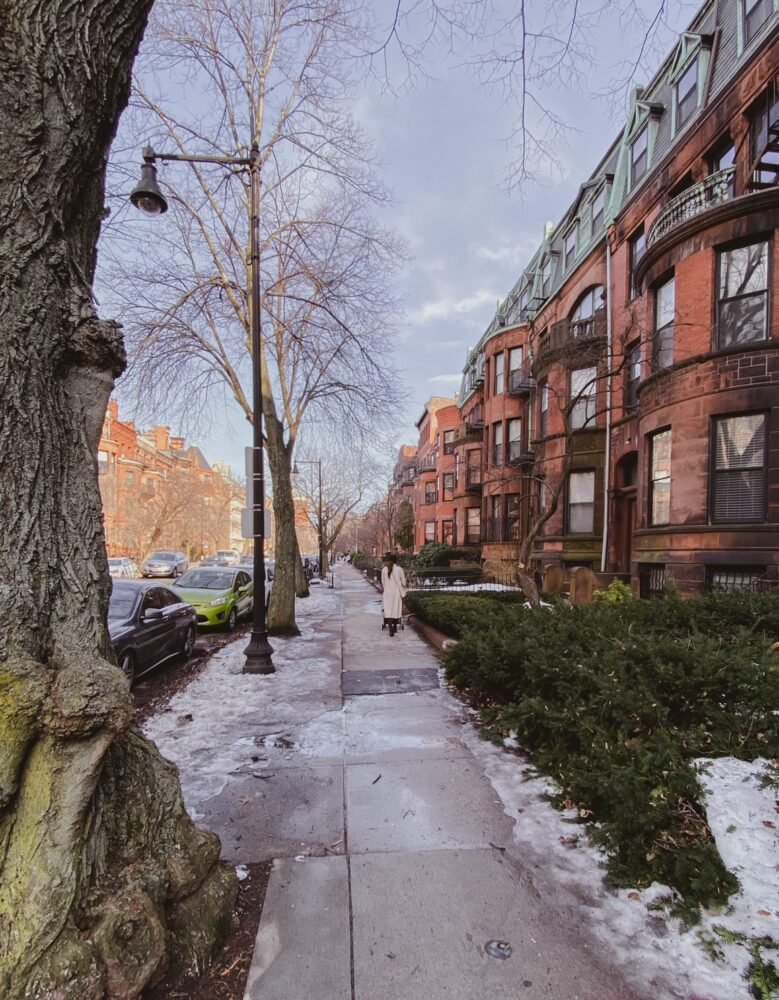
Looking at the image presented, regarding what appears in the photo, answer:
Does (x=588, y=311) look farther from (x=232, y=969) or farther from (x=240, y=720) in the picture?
(x=232, y=969)

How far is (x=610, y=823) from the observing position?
117 inches

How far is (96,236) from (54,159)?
42 centimetres

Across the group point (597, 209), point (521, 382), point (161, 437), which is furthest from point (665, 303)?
point (161, 437)

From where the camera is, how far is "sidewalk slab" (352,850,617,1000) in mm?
2135

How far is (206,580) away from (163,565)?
22562 millimetres

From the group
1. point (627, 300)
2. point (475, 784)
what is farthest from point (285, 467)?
point (627, 300)

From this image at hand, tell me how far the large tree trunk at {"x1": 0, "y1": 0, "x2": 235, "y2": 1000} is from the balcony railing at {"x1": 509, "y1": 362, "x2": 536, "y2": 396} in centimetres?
2177

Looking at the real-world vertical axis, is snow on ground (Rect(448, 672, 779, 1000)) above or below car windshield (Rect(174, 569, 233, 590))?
below

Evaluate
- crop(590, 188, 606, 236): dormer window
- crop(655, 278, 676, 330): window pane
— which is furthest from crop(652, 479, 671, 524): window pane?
crop(590, 188, 606, 236): dormer window

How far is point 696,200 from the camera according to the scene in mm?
12438

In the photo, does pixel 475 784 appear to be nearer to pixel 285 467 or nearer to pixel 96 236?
pixel 96 236

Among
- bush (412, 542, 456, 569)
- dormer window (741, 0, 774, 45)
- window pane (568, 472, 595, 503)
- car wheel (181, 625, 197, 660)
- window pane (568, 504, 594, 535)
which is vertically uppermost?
dormer window (741, 0, 774, 45)

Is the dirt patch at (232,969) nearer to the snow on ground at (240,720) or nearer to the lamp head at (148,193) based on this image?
the snow on ground at (240,720)

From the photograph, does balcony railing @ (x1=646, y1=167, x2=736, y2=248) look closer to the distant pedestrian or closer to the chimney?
the distant pedestrian
